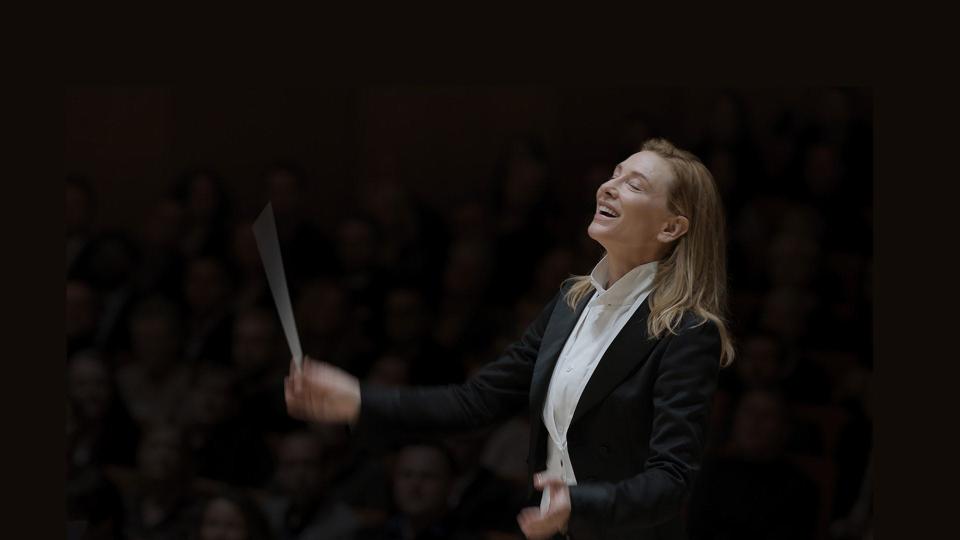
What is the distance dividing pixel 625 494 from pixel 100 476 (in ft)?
12.2

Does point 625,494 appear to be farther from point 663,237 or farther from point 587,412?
point 663,237

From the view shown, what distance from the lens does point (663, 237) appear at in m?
2.74

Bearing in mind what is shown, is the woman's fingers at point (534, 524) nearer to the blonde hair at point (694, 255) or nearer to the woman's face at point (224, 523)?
the blonde hair at point (694, 255)

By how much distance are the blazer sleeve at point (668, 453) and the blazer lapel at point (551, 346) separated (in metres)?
0.25

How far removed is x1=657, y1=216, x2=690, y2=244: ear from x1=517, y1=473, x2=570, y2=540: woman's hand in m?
0.58

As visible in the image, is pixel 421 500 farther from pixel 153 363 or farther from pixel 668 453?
pixel 668 453

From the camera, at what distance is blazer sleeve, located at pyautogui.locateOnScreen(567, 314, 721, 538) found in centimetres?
247

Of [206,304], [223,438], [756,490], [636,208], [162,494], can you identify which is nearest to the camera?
[636,208]

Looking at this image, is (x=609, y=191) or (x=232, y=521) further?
(x=232, y=521)

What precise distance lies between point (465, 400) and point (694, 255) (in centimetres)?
59

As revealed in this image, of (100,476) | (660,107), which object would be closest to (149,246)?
(100,476)

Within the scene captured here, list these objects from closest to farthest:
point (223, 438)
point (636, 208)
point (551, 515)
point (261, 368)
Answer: point (551, 515)
point (636, 208)
point (223, 438)
point (261, 368)

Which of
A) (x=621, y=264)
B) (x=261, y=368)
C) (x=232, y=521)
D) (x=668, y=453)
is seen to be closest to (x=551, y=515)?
(x=668, y=453)

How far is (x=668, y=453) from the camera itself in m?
2.53
